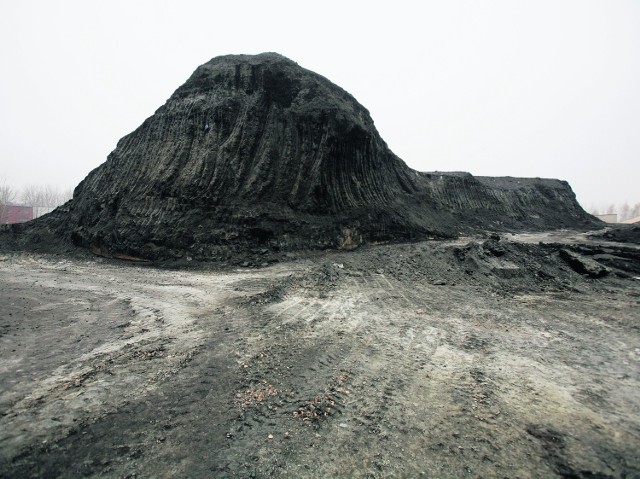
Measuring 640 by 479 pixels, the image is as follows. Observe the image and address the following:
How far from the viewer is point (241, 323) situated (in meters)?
4.90

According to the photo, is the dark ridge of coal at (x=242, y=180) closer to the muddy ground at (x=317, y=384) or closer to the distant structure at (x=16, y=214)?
the muddy ground at (x=317, y=384)

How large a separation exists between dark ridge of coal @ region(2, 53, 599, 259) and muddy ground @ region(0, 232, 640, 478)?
4.62 meters

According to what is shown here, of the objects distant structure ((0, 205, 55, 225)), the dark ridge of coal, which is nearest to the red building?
distant structure ((0, 205, 55, 225))

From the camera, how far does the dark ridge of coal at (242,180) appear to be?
1134 cm

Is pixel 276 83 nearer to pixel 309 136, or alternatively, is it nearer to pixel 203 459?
pixel 309 136

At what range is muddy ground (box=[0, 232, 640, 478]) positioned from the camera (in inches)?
85.8

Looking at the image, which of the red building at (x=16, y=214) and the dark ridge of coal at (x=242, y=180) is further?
the red building at (x=16, y=214)

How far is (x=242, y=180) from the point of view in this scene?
11.9m

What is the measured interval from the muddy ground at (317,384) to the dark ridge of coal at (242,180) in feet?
15.2

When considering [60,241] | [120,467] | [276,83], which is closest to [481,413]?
[120,467]

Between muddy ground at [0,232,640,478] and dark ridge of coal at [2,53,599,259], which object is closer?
muddy ground at [0,232,640,478]

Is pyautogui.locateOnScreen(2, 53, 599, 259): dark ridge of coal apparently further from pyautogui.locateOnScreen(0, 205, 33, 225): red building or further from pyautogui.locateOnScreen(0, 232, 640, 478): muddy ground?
pyautogui.locateOnScreen(0, 205, 33, 225): red building

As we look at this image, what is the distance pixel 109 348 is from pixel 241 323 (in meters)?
1.64

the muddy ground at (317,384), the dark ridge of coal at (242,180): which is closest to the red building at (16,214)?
the dark ridge of coal at (242,180)
